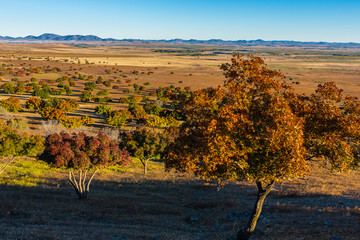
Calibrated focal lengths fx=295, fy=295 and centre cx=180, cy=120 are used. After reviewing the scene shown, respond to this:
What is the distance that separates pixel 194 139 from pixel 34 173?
26.1 meters

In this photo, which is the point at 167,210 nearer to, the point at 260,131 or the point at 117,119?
the point at 260,131

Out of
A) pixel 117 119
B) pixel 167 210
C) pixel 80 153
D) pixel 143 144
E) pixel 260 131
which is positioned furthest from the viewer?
pixel 117 119

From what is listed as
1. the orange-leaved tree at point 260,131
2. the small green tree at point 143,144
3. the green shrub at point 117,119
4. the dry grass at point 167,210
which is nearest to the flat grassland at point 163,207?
the dry grass at point 167,210

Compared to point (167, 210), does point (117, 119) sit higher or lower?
lower

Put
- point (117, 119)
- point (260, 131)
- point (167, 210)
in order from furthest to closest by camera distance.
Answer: point (117, 119) → point (167, 210) → point (260, 131)

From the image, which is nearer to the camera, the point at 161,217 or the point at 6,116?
Result: the point at 161,217

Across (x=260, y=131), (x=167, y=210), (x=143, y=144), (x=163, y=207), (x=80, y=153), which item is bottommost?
(x=163, y=207)

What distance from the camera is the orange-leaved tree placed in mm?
11586

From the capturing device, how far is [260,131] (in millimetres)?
12281

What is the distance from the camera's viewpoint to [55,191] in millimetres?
→ 26422

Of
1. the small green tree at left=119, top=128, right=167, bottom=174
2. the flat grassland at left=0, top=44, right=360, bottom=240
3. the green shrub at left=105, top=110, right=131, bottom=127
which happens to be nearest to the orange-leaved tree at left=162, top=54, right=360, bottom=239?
the flat grassland at left=0, top=44, right=360, bottom=240

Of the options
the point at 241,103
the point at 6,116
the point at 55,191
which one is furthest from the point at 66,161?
the point at 6,116

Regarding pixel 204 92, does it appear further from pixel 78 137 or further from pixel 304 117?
pixel 78 137

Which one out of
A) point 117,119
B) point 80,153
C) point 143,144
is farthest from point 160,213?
point 117,119
